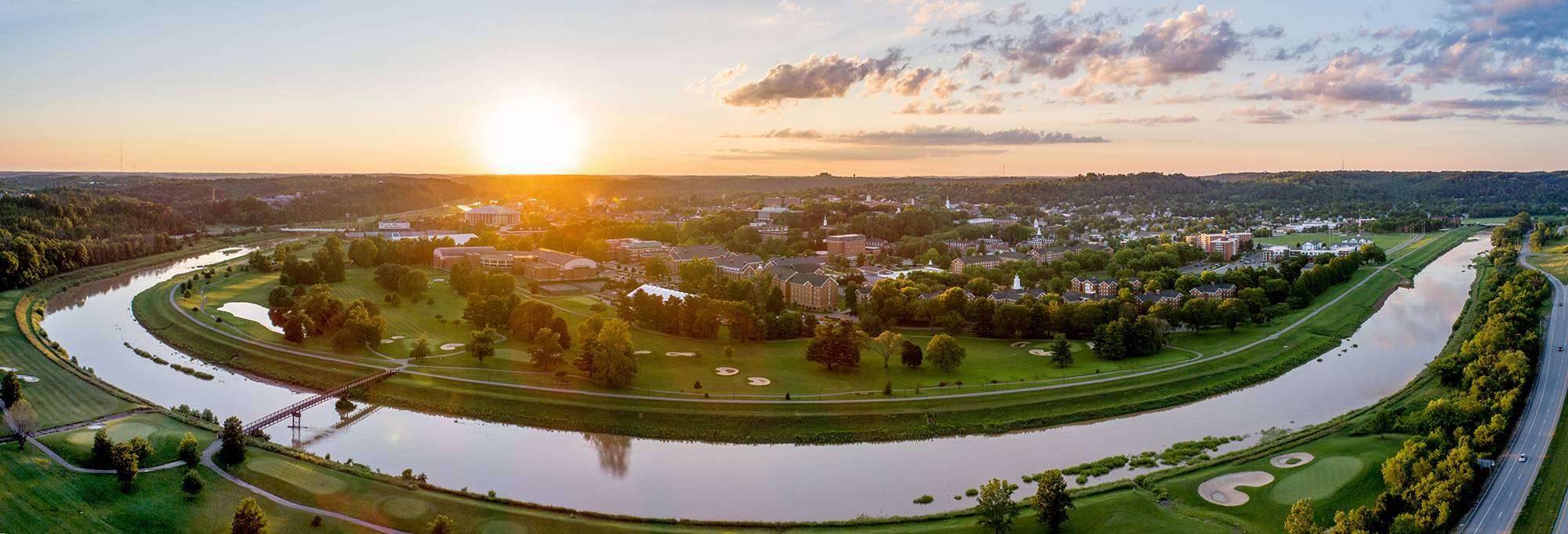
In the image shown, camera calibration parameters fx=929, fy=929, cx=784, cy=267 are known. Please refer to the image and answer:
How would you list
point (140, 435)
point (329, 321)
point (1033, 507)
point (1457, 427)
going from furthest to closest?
1. point (329, 321)
2. point (140, 435)
3. point (1457, 427)
4. point (1033, 507)

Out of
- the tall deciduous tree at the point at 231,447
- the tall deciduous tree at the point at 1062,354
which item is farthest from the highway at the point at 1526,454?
the tall deciduous tree at the point at 231,447

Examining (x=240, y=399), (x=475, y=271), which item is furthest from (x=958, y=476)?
(x=475, y=271)

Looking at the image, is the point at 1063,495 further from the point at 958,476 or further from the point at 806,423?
the point at 806,423

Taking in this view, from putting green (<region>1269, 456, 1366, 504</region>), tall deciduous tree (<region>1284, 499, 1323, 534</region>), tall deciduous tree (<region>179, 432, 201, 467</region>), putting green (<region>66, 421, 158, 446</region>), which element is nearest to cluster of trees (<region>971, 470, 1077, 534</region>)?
tall deciduous tree (<region>1284, 499, 1323, 534</region>)

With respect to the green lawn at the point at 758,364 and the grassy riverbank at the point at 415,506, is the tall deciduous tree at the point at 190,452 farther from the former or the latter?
the green lawn at the point at 758,364

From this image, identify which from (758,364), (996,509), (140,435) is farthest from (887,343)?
(140,435)

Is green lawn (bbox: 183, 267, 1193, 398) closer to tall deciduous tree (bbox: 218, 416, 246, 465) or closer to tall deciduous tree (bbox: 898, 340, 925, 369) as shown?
tall deciduous tree (bbox: 898, 340, 925, 369)

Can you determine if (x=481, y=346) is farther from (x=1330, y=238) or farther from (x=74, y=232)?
(x=1330, y=238)
